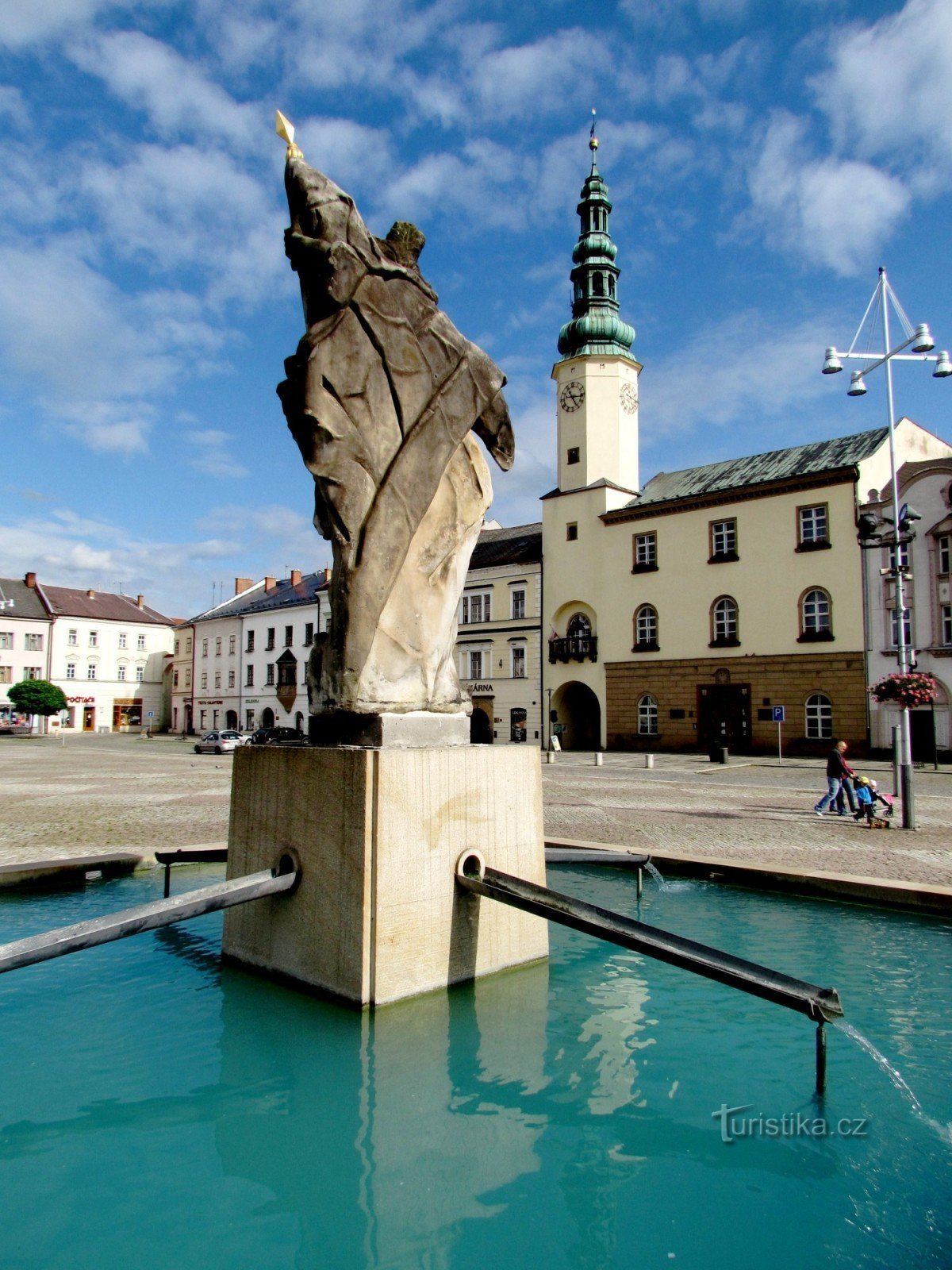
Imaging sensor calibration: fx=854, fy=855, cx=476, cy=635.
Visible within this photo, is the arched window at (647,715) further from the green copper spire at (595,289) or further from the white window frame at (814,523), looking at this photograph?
the green copper spire at (595,289)

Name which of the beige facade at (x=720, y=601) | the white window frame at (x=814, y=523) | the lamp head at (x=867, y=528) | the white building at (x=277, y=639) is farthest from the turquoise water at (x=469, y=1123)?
the white building at (x=277, y=639)

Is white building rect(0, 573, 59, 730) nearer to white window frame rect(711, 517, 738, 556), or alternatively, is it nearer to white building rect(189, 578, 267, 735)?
white building rect(189, 578, 267, 735)

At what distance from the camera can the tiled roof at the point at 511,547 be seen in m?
46.7

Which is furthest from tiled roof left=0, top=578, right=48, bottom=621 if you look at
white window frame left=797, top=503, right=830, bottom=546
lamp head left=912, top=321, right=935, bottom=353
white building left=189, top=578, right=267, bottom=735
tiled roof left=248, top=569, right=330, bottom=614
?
lamp head left=912, top=321, right=935, bottom=353

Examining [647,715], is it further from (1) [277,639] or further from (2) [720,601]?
(1) [277,639]

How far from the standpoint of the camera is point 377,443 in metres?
5.15

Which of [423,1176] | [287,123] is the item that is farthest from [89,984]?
[287,123]

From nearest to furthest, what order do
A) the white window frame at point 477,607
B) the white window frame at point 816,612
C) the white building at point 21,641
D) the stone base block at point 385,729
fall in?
the stone base block at point 385,729 → the white window frame at point 816,612 → the white window frame at point 477,607 → the white building at point 21,641

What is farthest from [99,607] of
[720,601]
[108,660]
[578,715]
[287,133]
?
[287,133]

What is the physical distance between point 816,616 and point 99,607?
2469 inches

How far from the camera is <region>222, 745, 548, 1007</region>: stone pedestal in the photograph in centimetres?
443

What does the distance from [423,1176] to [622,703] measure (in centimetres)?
3872

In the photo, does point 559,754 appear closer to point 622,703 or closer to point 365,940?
point 622,703

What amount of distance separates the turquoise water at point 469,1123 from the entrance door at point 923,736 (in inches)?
1131
